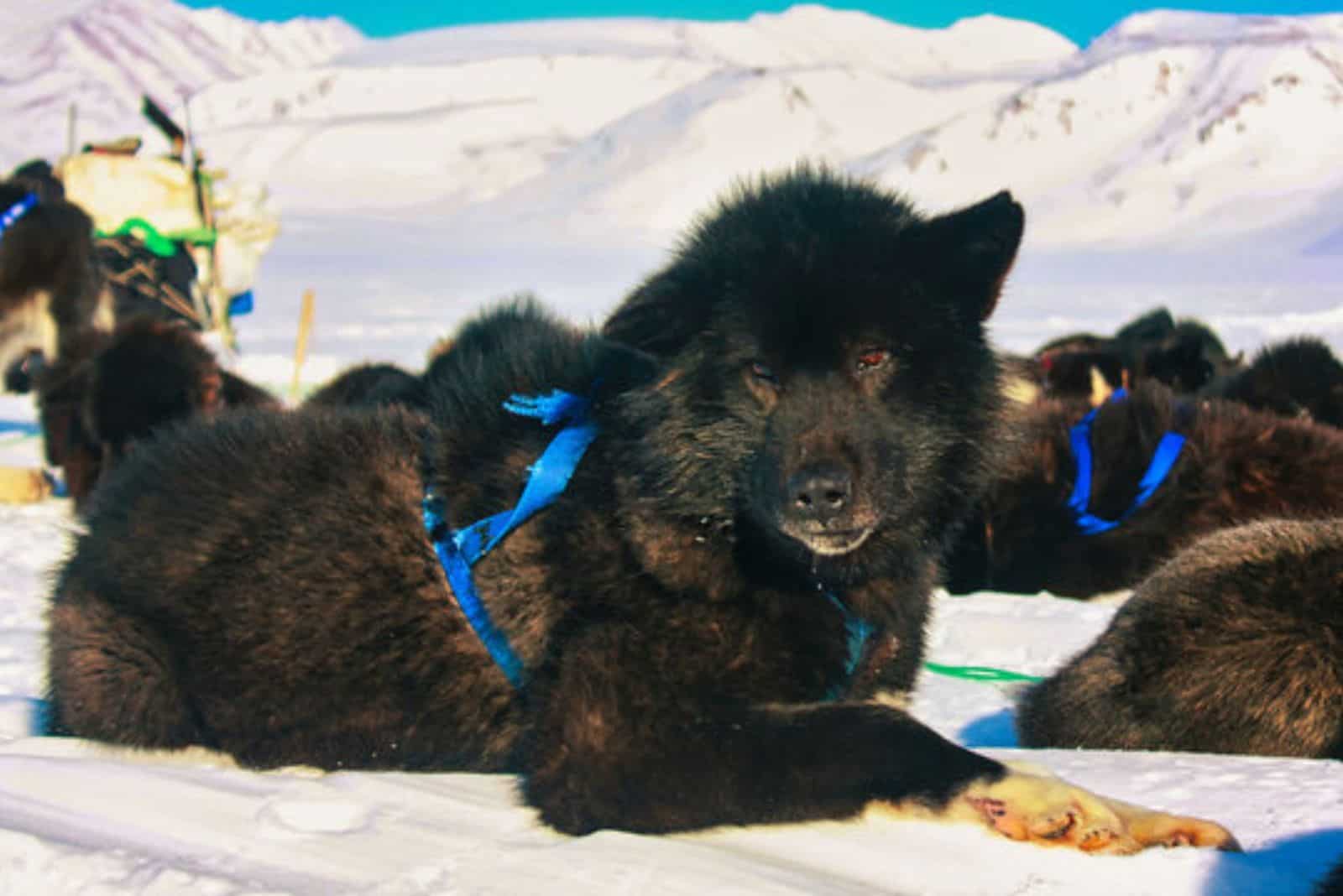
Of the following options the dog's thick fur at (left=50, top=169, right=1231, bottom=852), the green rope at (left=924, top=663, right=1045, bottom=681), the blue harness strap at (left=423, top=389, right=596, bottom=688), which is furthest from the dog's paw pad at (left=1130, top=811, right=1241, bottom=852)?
the green rope at (left=924, top=663, right=1045, bottom=681)

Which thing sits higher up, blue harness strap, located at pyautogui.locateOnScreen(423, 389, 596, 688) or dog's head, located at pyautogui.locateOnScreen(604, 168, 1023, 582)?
dog's head, located at pyautogui.locateOnScreen(604, 168, 1023, 582)

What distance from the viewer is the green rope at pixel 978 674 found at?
5.15 m

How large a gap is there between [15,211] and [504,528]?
9843 mm

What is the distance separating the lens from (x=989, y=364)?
3127 mm

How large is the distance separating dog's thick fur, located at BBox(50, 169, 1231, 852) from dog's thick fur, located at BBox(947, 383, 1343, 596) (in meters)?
3.24

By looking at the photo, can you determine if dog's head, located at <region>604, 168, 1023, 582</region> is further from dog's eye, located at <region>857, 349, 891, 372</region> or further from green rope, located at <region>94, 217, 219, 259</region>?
green rope, located at <region>94, 217, 219, 259</region>

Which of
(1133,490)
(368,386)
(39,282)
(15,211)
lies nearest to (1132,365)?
(1133,490)

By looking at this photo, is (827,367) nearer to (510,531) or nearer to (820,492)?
(820,492)

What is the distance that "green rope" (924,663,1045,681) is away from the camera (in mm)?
5148

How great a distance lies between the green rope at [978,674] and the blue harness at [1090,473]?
1593 millimetres

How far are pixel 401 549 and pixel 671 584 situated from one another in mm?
665

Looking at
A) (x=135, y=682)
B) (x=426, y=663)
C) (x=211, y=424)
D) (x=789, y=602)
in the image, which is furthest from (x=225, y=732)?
(x=789, y=602)

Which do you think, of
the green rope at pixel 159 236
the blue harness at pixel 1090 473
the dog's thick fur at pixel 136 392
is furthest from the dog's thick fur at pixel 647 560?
the green rope at pixel 159 236

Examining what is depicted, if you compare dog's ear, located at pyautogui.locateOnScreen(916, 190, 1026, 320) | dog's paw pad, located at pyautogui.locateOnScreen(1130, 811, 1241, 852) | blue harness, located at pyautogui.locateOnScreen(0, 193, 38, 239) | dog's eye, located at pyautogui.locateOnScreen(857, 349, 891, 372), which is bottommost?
dog's paw pad, located at pyautogui.locateOnScreen(1130, 811, 1241, 852)
